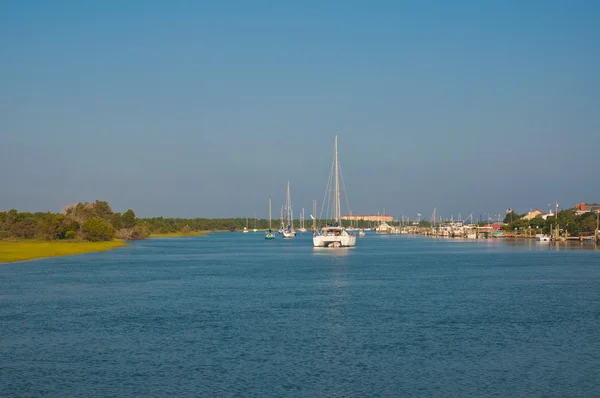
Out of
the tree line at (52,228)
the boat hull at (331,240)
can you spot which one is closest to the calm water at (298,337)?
the boat hull at (331,240)

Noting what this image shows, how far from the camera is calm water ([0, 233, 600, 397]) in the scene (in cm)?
2731

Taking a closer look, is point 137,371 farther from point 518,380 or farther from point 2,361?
point 518,380

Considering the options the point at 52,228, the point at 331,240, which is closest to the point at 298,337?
A: the point at 331,240

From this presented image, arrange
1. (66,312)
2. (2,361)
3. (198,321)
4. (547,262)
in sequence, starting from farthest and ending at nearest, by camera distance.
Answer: (547,262)
(66,312)
(198,321)
(2,361)

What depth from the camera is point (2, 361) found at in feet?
101

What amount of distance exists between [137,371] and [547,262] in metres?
82.2

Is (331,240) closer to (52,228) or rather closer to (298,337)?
(52,228)

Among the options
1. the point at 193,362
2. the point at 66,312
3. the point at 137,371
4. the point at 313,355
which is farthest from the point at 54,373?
the point at 66,312

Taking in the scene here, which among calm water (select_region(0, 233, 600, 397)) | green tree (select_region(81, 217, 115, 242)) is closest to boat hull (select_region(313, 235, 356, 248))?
green tree (select_region(81, 217, 115, 242))

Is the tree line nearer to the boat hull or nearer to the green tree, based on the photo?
the green tree

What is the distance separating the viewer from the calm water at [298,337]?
89.6ft

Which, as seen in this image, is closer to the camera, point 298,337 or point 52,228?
point 298,337

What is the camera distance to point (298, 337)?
36844 millimetres

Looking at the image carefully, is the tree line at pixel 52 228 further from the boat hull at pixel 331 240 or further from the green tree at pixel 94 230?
the boat hull at pixel 331 240
